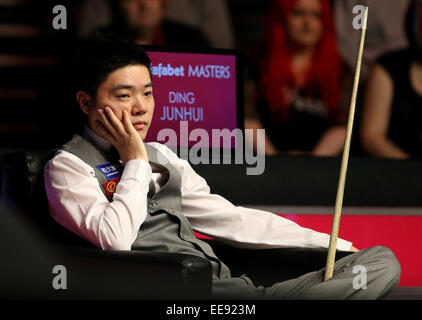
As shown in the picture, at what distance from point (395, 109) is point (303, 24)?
60 cm

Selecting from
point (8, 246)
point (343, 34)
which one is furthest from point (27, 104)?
point (8, 246)

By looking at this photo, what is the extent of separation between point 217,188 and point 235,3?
2.54 m

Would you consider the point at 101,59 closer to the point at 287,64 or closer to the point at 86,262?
the point at 86,262

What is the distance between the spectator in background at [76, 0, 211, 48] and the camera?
12.3ft

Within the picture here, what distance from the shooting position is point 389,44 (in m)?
4.46

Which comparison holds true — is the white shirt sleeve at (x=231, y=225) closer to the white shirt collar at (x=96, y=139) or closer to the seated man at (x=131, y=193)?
the seated man at (x=131, y=193)

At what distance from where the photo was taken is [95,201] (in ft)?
6.39

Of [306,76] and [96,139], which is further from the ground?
[306,76]

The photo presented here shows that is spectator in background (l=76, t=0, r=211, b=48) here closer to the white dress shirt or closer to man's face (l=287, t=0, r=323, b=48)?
man's face (l=287, t=0, r=323, b=48)

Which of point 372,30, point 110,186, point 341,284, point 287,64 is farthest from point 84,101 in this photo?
point 372,30

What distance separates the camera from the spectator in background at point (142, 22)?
374cm

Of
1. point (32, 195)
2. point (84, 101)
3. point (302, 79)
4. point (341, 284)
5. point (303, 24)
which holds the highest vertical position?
point (303, 24)

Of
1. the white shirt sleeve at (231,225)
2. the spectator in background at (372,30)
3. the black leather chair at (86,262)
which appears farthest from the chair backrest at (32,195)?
the spectator in background at (372,30)

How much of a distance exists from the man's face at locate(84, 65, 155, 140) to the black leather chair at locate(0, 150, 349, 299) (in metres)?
0.20
